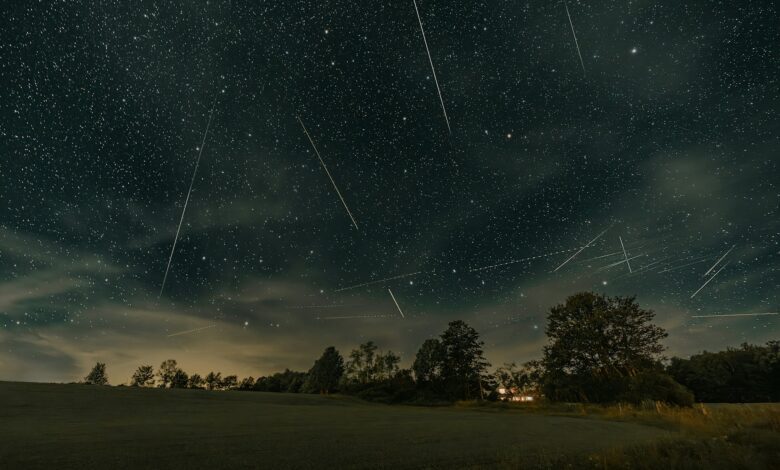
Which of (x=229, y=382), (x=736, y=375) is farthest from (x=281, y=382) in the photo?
(x=736, y=375)

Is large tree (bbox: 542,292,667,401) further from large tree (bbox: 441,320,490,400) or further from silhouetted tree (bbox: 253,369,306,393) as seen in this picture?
silhouetted tree (bbox: 253,369,306,393)

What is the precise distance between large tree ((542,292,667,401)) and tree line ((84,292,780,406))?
0.42 ft

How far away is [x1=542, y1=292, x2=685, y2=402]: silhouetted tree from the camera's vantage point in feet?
163

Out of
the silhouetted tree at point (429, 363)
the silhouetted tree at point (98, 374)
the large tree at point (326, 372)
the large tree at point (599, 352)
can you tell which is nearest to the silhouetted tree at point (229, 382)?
the silhouetted tree at point (98, 374)

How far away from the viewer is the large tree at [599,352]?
50031mm

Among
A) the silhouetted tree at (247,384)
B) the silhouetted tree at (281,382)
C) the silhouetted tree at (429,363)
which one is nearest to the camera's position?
the silhouetted tree at (429,363)

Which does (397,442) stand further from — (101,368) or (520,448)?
(101,368)

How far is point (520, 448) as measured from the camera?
36.0 feet

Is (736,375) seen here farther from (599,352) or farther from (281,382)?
(281,382)

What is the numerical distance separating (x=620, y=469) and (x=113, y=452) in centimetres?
1226

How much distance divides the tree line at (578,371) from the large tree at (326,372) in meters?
0.26

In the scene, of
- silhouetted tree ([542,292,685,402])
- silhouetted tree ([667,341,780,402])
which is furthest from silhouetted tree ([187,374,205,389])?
silhouetted tree ([667,341,780,402])

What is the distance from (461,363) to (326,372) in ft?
133

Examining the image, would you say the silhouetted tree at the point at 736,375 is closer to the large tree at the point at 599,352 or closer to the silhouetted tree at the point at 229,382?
the large tree at the point at 599,352
